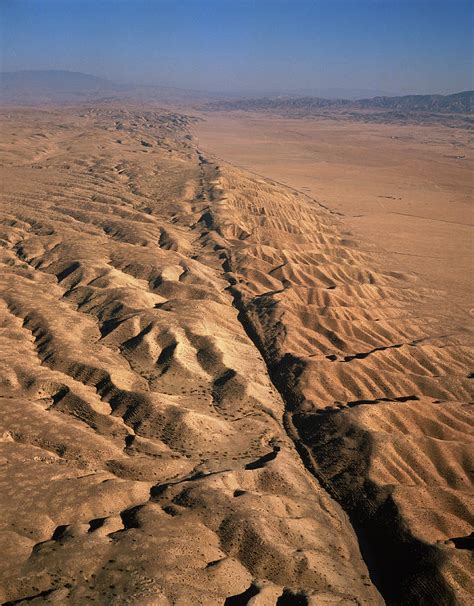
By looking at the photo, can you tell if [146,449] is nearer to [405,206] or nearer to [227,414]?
[227,414]

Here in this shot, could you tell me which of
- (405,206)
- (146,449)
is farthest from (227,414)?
(405,206)

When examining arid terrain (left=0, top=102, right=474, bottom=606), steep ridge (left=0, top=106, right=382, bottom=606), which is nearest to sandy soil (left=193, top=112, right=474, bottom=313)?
arid terrain (left=0, top=102, right=474, bottom=606)

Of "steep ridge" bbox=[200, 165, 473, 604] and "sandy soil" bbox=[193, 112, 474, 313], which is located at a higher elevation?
"sandy soil" bbox=[193, 112, 474, 313]

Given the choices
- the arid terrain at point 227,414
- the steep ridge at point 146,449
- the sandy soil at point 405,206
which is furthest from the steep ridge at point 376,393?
the sandy soil at point 405,206

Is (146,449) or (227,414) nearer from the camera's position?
(146,449)

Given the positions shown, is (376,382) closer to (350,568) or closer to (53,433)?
(350,568)

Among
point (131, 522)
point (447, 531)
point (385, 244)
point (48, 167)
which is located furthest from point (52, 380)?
point (48, 167)

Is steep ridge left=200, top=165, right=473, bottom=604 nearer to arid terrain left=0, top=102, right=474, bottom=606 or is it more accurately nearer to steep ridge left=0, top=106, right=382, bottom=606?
arid terrain left=0, top=102, right=474, bottom=606
